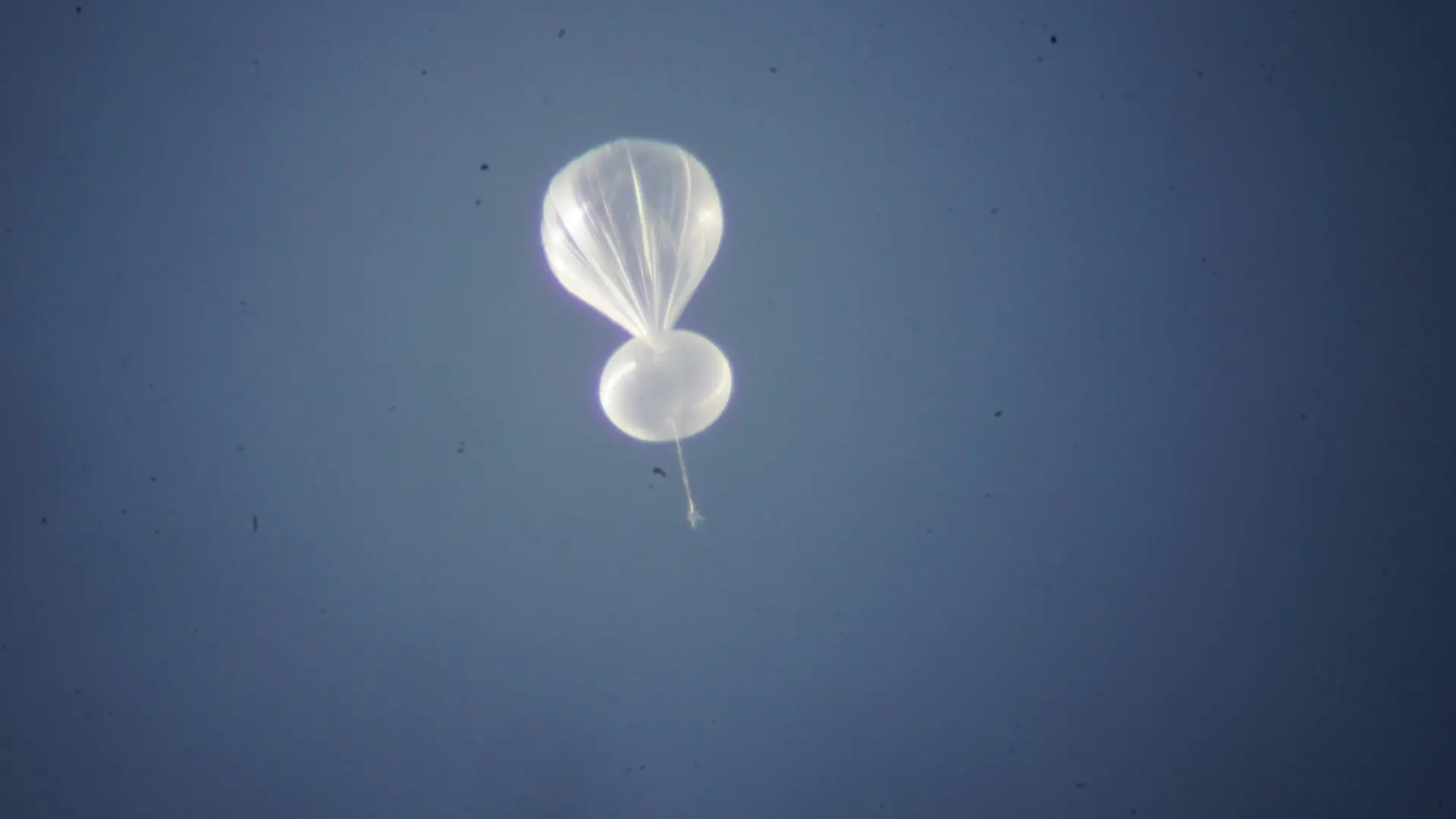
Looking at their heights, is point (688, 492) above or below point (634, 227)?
below

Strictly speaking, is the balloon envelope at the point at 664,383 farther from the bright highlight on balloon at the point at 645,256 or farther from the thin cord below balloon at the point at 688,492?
the thin cord below balloon at the point at 688,492

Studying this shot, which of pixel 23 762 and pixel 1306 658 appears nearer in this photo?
pixel 23 762

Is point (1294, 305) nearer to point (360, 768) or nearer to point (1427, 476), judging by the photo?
point (1427, 476)

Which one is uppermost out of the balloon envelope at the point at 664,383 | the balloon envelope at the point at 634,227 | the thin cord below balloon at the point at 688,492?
the balloon envelope at the point at 634,227

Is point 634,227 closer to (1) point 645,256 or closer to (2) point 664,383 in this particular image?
(1) point 645,256

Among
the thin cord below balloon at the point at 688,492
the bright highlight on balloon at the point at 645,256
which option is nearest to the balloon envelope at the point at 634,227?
the bright highlight on balloon at the point at 645,256

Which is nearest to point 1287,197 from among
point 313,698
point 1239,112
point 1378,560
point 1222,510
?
point 1239,112

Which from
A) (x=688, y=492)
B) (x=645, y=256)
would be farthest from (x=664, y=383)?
(x=688, y=492)
